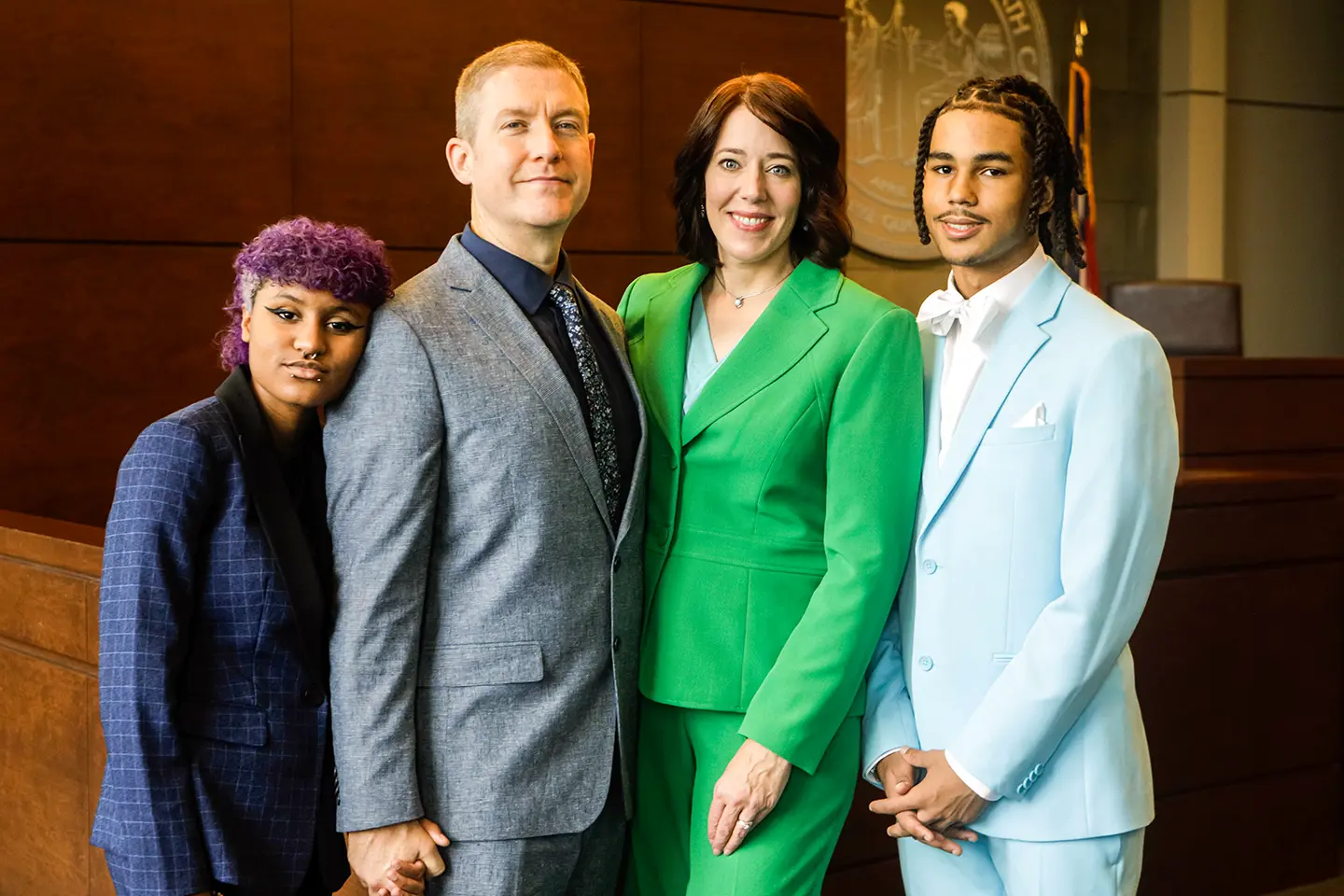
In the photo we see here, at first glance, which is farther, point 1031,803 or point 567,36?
point 567,36

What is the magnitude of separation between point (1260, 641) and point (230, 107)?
340cm

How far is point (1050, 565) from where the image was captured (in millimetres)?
1732

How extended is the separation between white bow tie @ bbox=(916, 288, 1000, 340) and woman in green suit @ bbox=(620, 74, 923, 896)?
35 millimetres

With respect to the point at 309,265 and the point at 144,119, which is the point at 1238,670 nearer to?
the point at 309,265

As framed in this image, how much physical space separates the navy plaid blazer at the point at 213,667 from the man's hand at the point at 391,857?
7 centimetres

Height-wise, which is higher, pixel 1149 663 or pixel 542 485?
pixel 542 485

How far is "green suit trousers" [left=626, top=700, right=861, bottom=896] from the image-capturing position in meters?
1.81

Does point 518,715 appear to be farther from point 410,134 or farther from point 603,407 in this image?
point 410,134

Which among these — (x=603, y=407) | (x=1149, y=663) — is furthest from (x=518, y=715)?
(x=1149, y=663)

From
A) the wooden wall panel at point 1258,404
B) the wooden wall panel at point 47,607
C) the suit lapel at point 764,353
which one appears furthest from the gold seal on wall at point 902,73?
the suit lapel at point 764,353

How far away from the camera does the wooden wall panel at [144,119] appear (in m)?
3.97

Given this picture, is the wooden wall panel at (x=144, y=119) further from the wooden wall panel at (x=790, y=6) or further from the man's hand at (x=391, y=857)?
the man's hand at (x=391, y=857)

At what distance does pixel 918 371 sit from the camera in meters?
1.88

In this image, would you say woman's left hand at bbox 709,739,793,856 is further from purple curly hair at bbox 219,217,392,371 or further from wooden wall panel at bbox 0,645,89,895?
wooden wall panel at bbox 0,645,89,895
